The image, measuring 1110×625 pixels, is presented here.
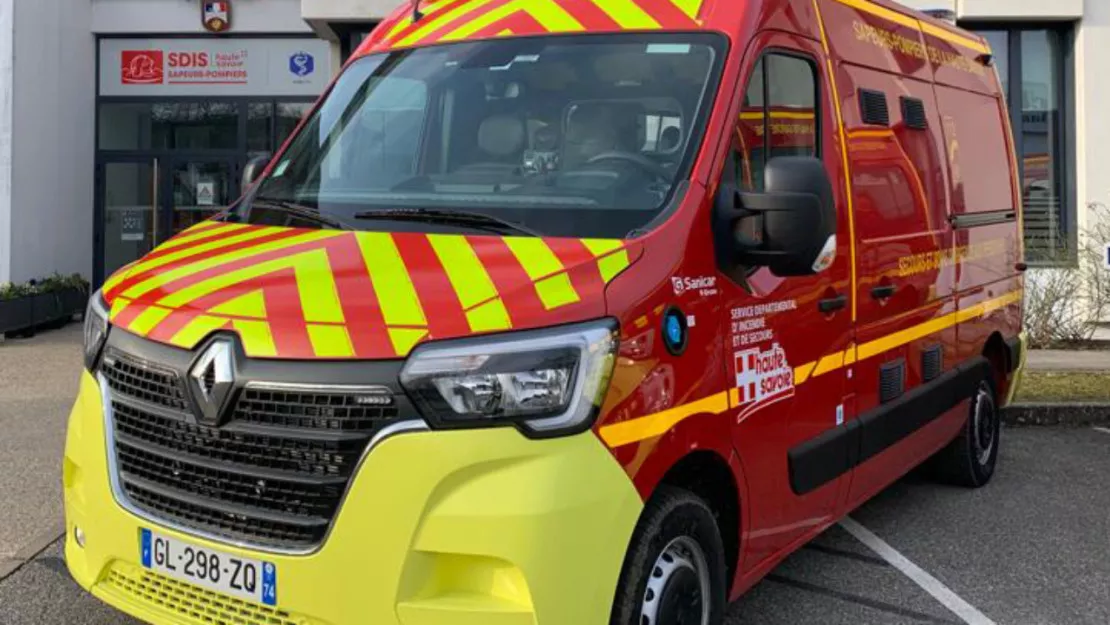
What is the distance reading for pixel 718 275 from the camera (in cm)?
316

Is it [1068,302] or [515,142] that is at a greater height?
[515,142]

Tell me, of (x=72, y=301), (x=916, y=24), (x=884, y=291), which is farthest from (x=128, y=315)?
(x=72, y=301)

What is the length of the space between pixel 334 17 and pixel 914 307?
908cm

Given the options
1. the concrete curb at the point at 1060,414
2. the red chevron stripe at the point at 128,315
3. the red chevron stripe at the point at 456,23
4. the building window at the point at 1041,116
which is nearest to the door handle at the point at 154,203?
the building window at the point at 1041,116

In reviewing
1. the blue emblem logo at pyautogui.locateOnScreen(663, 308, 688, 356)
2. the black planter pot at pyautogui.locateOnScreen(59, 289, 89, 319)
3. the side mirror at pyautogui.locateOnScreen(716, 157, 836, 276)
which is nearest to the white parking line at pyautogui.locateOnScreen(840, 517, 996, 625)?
the side mirror at pyautogui.locateOnScreen(716, 157, 836, 276)

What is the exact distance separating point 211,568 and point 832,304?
2.39 metres

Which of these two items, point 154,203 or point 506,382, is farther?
point 154,203

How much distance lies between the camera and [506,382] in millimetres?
→ 2535

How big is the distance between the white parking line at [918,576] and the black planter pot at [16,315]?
10.3 m

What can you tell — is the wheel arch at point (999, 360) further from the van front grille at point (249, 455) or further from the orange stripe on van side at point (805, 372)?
the van front grille at point (249, 455)

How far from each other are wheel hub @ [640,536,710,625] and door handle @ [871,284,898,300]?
1.65 meters

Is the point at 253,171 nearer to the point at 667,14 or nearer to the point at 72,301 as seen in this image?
the point at 667,14

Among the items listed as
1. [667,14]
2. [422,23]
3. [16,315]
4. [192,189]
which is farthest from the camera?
[192,189]

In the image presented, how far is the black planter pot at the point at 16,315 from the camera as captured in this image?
11930mm
